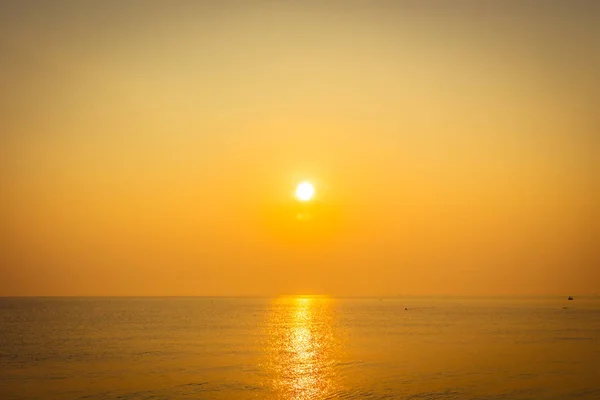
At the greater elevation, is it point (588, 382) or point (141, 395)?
point (141, 395)

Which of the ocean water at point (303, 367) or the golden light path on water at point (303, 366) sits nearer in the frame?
the ocean water at point (303, 367)

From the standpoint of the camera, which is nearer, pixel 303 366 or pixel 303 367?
pixel 303 367

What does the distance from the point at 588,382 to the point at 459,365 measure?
14452 mm


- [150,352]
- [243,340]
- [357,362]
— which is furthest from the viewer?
[243,340]

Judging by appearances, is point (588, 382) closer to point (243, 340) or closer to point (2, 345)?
point (243, 340)

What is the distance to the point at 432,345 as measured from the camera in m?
89.3

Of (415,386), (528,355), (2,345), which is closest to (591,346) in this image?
(528,355)

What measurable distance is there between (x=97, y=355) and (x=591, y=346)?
233ft

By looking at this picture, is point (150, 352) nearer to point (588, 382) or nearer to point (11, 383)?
point (11, 383)

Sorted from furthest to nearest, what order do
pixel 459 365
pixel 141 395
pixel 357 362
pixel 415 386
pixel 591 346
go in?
1. pixel 591 346
2. pixel 357 362
3. pixel 459 365
4. pixel 415 386
5. pixel 141 395

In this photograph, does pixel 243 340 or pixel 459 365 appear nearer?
pixel 459 365

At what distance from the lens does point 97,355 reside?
77.3m

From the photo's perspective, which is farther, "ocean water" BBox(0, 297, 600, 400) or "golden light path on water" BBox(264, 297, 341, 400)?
"golden light path on water" BBox(264, 297, 341, 400)

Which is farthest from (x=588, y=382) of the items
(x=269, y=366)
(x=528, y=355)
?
(x=269, y=366)
